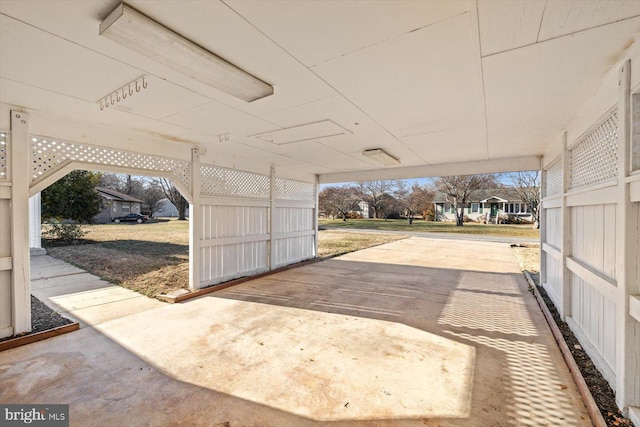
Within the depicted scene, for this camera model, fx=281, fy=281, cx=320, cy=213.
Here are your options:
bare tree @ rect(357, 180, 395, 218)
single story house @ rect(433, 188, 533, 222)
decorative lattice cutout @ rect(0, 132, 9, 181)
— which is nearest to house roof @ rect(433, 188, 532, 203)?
single story house @ rect(433, 188, 533, 222)

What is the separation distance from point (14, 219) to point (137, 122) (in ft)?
4.90

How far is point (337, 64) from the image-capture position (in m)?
1.92

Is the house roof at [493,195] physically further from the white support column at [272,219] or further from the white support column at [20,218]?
the white support column at [20,218]

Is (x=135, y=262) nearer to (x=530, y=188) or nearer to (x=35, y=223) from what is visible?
(x=35, y=223)

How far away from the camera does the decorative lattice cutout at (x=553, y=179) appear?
403cm

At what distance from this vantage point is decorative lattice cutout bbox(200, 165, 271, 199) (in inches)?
190

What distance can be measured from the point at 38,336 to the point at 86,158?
1.93 metres

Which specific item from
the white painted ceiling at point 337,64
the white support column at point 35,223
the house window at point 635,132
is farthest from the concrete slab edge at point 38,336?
the white support column at point 35,223

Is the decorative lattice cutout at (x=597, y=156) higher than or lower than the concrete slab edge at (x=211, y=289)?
higher

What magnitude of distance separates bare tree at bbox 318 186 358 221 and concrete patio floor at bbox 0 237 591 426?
80.7 ft

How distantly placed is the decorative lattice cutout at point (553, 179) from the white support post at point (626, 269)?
2.40 meters

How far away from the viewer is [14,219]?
8.98 feet

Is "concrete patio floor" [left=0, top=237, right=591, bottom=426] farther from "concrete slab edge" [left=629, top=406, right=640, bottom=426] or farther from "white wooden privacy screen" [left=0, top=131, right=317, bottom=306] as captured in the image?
"white wooden privacy screen" [left=0, top=131, right=317, bottom=306]

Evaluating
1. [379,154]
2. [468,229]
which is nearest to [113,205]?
[379,154]
